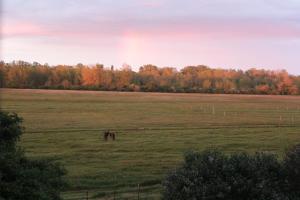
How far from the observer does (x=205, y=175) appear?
68.9 ft

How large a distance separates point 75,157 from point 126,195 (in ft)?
45.8

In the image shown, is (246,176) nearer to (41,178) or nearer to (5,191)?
(41,178)

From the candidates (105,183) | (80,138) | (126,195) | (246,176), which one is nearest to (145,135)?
(80,138)

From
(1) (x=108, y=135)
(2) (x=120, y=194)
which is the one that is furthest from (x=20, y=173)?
(1) (x=108, y=135)

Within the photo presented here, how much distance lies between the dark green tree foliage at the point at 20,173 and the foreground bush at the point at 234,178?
459 centimetres

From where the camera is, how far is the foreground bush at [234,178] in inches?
A: 802

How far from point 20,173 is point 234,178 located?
309 inches

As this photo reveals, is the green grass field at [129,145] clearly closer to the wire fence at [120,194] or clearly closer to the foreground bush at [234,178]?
the wire fence at [120,194]

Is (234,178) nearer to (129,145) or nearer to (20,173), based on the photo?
(20,173)

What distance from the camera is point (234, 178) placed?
20.7 meters

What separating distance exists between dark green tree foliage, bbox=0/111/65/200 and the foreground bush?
181 inches

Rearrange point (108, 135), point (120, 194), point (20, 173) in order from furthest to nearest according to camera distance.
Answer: point (108, 135) → point (120, 194) → point (20, 173)

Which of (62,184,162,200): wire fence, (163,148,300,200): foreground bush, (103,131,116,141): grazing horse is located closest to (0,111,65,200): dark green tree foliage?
(163,148,300,200): foreground bush

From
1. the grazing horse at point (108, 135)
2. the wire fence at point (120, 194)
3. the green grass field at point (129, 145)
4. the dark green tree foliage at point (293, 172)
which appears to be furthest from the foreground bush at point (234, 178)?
the grazing horse at point (108, 135)
